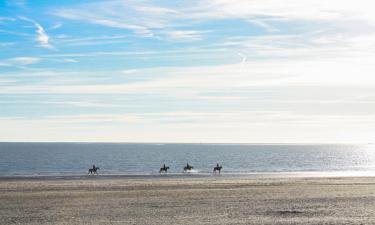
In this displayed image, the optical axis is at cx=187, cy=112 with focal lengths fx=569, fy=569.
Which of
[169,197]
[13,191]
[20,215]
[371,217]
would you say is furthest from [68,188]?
[371,217]

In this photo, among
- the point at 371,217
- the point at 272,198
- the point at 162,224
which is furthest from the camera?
the point at 272,198

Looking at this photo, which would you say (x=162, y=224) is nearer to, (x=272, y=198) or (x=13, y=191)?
(x=272, y=198)

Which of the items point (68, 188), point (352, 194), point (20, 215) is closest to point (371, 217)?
point (352, 194)

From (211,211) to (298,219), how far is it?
4.77 metres

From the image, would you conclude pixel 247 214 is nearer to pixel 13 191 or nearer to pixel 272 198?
pixel 272 198

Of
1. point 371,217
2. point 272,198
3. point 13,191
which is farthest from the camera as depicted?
point 13,191

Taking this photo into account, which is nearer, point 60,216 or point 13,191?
point 60,216

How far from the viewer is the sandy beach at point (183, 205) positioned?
26.3 metres

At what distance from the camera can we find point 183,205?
31797 millimetres

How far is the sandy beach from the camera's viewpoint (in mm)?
26297

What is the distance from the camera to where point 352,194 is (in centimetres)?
3828

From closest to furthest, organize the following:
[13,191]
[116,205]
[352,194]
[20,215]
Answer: [20,215] → [116,205] → [352,194] → [13,191]

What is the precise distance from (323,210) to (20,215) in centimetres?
1540

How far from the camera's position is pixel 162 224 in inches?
972
